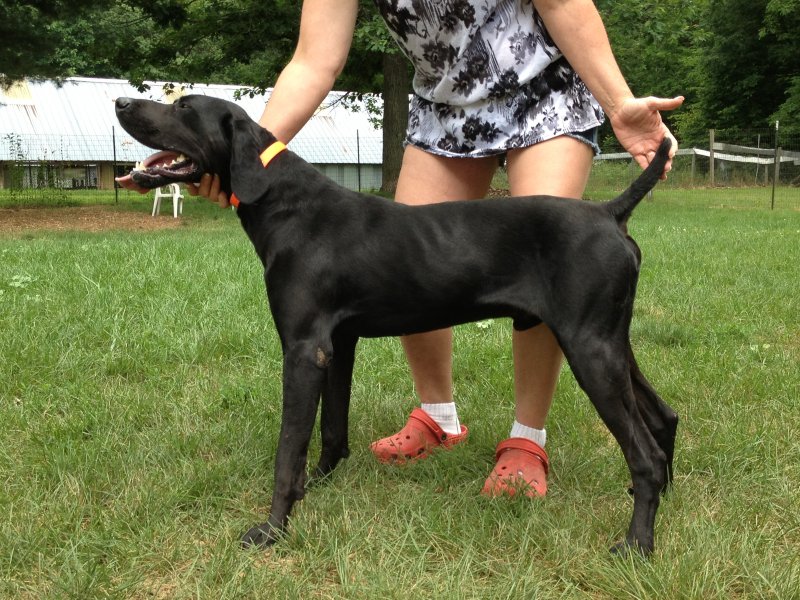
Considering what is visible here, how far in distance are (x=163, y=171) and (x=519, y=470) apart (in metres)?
1.76

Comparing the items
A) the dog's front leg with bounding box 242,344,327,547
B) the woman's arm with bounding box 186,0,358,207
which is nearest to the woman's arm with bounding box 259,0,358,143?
the woman's arm with bounding box 186,0,358,207

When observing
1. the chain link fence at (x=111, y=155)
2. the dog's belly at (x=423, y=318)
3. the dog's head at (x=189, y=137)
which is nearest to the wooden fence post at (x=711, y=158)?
the chain link fence at (x=111, y=155)

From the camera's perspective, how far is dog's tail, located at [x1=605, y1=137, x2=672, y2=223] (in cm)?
263

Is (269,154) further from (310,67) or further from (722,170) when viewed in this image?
(722,170)

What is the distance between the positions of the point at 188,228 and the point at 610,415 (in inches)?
545

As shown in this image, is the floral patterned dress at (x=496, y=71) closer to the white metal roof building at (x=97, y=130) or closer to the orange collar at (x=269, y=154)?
the orange collar at (x=269, y=154)

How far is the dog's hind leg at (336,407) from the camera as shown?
10.4 feet

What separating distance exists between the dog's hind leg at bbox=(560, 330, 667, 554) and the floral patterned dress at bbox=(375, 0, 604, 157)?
910 mm

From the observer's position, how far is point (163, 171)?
277 centimetres

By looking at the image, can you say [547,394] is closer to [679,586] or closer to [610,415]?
[610,415]

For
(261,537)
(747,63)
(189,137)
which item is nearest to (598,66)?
(189,137)

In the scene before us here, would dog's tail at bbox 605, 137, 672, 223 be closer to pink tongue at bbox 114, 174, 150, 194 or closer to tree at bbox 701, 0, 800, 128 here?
pink tongue at bbox 114, 174, 150, 194

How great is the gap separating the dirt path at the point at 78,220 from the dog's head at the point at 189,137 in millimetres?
13125

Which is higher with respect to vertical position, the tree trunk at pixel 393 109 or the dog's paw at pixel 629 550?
the tree trunk at pixel 393 109
